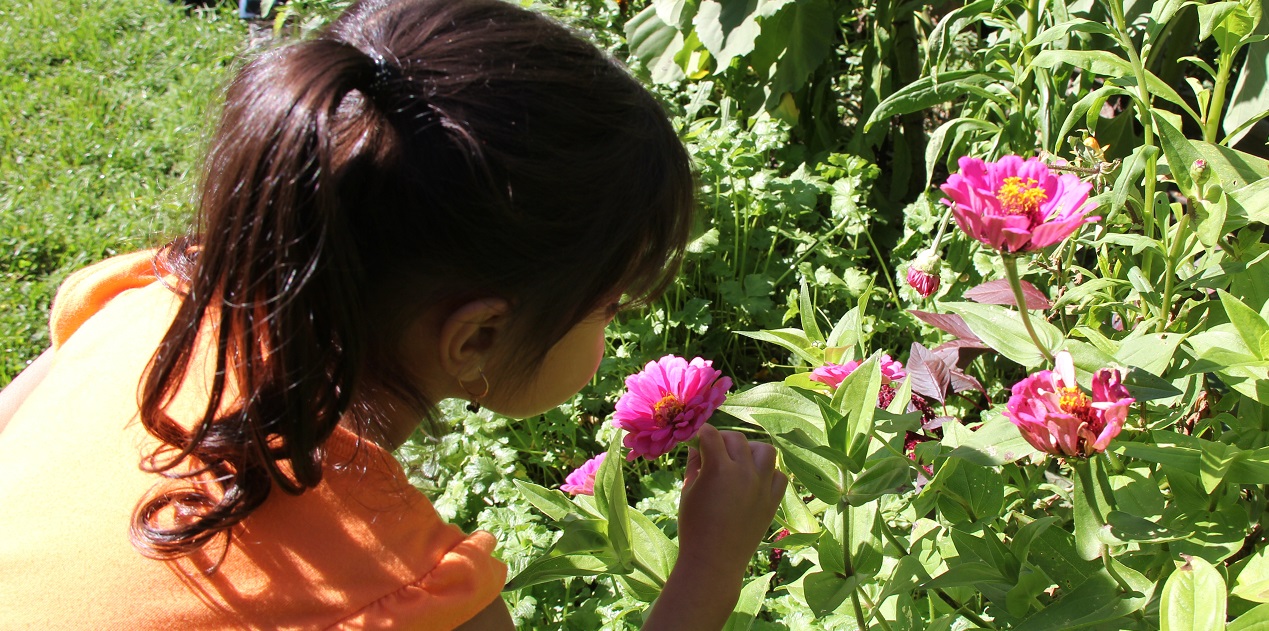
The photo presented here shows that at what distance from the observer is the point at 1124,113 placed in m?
1.72

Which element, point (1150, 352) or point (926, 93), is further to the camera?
point (926, 93)

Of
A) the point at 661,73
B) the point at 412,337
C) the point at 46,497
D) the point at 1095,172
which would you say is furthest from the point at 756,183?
the point at 46,497

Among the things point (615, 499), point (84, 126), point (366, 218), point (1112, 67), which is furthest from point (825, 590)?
point (84, 126)

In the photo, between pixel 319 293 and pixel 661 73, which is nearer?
pixel 319 293

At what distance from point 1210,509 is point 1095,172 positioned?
14.6 inches

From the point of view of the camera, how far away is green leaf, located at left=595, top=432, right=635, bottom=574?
0.98 m

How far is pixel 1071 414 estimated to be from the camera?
0.81 meters

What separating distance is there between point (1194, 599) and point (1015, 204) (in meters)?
0.34

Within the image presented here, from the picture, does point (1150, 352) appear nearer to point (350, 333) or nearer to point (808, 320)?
point (808, 320)

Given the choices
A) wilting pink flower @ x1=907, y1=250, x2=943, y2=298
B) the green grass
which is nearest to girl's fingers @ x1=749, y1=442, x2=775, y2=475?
wilting pink flower @ x1=907, y1=250, x2=943, y2=298

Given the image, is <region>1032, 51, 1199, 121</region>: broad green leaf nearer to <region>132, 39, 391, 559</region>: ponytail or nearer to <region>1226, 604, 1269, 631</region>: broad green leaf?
<region>1226, 604, 1269, 631</region>: broad green leaf

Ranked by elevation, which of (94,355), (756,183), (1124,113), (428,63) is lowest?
(756,183)

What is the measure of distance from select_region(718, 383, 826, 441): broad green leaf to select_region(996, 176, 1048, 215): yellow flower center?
0.85 ft

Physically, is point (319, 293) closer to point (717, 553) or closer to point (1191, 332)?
point (717, 553)
